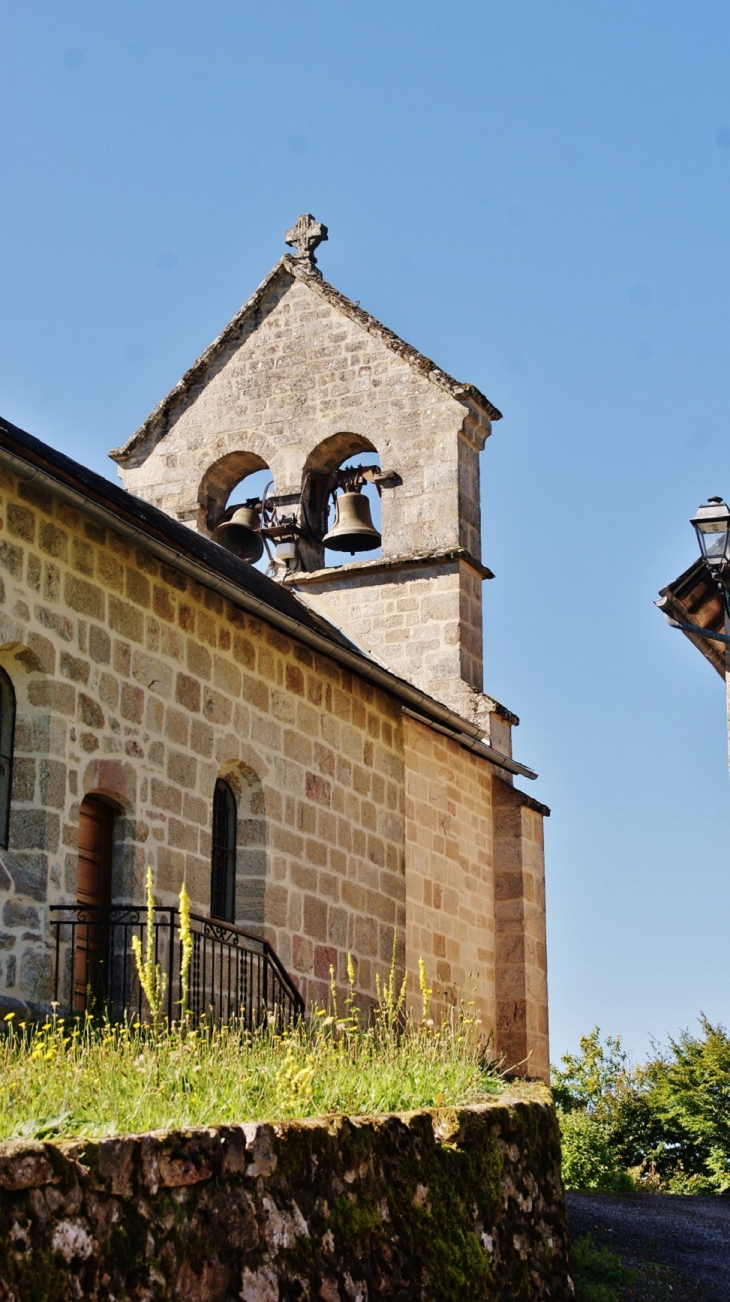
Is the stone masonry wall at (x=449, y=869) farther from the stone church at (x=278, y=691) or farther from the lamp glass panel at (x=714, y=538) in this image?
the lamp glass panel at (x=714, y=538)

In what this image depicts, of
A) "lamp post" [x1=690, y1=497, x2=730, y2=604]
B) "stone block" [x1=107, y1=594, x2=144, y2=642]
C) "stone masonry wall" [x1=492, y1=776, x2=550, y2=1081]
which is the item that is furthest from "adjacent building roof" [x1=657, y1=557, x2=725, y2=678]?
"stone block" [x1=107, y1=594, x2=144, y2=642]

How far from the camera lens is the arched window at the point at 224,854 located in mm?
11359

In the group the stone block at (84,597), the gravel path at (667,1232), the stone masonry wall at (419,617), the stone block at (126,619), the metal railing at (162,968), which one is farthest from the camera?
the stone masonry wall at (419,617)

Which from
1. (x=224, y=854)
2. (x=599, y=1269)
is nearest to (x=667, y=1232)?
(x=599, y=1269)

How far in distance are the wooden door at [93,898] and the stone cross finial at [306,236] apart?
858cm

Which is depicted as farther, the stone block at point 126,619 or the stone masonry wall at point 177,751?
the stone block at point 126,619

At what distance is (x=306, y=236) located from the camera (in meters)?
17.3

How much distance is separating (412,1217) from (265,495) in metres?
10.5

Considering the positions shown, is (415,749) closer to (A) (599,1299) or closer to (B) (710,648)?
(B) (710,648)

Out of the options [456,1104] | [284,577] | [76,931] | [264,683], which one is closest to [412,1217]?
[456,1104]

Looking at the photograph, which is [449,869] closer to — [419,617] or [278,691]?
[419,617]

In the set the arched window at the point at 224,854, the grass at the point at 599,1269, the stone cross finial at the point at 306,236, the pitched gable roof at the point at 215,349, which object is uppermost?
the stone cross finial at the point at 306,236

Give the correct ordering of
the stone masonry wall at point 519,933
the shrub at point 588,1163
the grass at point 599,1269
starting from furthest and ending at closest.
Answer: the stone masonry wall at point 519,933 → the shrub at point 588,1163 → the grass at point 599,1269


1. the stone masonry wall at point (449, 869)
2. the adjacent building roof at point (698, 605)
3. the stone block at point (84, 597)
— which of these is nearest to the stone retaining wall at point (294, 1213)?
the stone block at point (84, 597)
